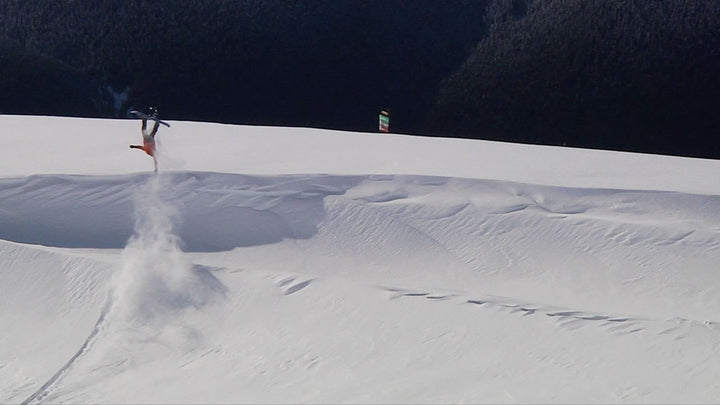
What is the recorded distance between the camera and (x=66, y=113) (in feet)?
50.7

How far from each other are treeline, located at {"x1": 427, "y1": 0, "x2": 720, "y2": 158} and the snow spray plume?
33.4ft

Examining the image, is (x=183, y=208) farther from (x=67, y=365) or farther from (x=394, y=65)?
(x=394, y=65)

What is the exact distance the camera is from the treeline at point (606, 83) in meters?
14.5

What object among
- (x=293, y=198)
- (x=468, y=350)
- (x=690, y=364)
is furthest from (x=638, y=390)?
(x=293, y=198)

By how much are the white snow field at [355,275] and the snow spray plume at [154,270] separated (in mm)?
12

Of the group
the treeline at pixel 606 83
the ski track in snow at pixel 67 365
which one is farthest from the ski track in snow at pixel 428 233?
the treeline at pixel 606 83

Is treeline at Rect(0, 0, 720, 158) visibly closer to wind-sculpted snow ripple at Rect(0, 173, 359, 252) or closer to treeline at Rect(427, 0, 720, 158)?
treeline at Rect(427, 0, 720, 158)

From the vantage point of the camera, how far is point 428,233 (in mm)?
5180

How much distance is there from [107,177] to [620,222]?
10.1 feet

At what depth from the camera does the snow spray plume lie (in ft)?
14.9

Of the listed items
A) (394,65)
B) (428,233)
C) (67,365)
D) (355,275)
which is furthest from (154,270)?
(394,65)

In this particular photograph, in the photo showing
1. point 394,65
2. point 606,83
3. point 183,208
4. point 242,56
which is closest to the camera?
point 183,208

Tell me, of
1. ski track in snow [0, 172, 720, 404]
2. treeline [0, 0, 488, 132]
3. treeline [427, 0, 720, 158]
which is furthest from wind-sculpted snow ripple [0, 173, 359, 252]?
treeline [0, 0, 488, 132]

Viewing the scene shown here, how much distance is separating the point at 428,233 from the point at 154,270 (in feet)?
4.94
